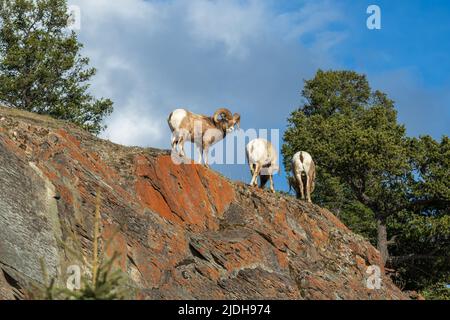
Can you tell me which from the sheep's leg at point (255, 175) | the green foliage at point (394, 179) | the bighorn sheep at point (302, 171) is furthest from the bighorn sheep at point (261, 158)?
the green foliage at point (394, 179)

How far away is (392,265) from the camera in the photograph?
122 feet

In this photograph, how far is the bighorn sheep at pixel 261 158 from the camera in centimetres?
2602

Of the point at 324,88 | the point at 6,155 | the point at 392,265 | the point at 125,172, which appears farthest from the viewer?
the point at 324,88

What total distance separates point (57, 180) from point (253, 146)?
32.6ft

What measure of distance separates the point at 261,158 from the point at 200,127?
2809 millimetres

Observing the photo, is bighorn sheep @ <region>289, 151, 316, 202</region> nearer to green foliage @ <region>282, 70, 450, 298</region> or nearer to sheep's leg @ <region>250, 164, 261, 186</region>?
sheep's leg @ <region>250, 164, 261, 186</region>

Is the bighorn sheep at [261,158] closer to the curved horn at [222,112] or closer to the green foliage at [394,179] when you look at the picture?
the curved horn at [222,112]

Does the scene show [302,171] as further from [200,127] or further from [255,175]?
[200,127]

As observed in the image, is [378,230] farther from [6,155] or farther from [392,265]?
[6,155]

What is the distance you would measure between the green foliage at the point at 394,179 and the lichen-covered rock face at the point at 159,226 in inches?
571

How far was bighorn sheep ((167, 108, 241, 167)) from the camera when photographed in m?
23.7

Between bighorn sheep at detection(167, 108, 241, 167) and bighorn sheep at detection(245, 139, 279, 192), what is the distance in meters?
1.20

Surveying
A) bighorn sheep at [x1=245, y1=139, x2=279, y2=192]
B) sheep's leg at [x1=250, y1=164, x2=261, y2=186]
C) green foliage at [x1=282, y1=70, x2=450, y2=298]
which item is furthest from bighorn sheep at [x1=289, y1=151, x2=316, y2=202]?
green foliage at [x1=282, y1=70, x2=450, y2=298]

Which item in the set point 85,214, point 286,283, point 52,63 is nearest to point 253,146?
point 286,283
